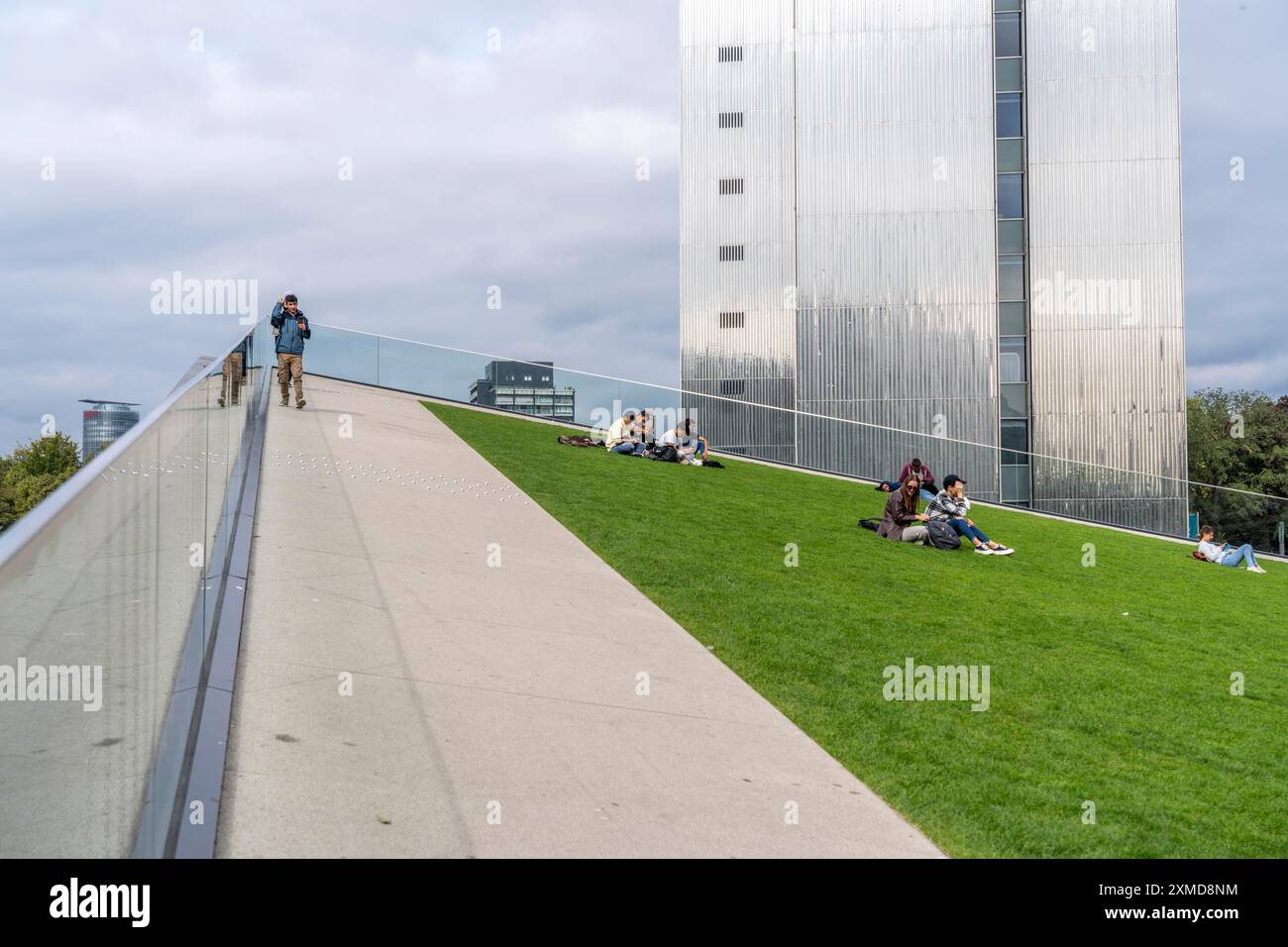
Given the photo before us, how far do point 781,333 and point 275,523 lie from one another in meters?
25.9

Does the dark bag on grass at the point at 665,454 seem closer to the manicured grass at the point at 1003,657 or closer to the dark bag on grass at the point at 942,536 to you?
the manicured grass at the point at 1003,657

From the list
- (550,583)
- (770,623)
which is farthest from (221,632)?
(770,623)

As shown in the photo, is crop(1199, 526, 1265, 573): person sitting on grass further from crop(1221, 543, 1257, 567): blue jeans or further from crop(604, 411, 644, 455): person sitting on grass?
crop(604, 411, 644, 455): person sitting on grass

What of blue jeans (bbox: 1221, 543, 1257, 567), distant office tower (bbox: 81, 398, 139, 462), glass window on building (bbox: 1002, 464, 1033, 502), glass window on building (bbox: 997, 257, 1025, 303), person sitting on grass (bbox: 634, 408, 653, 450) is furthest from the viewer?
glass window on building (bbox: 997, 257, 1025, 303)

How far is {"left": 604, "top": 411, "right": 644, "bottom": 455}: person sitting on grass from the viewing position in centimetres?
2389

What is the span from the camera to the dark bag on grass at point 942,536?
622 inches

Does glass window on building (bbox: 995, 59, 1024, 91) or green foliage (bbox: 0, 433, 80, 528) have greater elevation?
glass window on building (bbox: 995, 59, 1024, 91)

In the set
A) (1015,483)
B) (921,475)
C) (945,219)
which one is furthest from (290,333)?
(945,219)

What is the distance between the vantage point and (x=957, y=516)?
1647cm

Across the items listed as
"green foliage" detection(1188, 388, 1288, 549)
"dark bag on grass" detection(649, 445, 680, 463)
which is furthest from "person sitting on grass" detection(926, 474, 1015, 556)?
"green foliage" detection(1188, 388, 1288, 549)

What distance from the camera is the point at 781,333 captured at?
34.9 m

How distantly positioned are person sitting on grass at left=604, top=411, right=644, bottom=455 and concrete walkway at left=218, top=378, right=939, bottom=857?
12.6 m

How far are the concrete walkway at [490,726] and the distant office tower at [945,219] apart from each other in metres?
24.8

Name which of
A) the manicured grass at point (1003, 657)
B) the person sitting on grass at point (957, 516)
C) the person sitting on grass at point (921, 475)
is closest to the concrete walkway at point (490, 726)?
the manicured grass at point (1003, 657)
